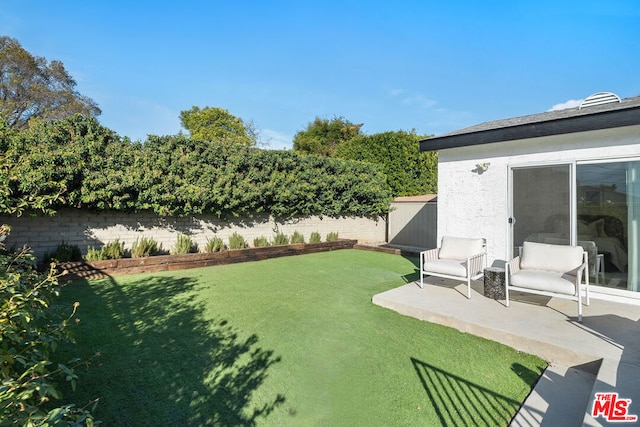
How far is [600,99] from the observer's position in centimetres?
598

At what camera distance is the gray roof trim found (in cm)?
455

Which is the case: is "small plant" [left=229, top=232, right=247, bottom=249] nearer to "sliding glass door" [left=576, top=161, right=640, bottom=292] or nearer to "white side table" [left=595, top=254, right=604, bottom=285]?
"sliding glass door" [left=576, top=161, right=640, bottom=292]

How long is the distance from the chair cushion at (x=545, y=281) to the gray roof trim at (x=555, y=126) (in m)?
2.30

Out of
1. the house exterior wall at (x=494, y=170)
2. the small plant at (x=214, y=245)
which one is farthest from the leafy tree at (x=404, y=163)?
the small plant at (x=214, y=245)

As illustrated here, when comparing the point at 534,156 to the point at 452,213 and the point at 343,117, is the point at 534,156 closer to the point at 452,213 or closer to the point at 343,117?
the point at 452,213

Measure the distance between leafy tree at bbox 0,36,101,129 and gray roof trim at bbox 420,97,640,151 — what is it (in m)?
22.0

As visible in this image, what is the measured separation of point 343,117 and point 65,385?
27.6 meters

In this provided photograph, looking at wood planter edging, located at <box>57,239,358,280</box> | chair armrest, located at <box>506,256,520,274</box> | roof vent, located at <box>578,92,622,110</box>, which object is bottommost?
wood planter edging, located at <box>57,239,358,280</box>

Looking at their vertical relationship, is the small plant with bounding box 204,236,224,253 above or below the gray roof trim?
below

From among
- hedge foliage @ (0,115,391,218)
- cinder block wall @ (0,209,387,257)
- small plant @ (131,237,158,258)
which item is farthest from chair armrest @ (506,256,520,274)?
small plant @ (131,237,158,258)

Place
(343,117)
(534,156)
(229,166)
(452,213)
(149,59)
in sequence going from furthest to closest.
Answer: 1. (343,117)
2. (149,59)
3. (229,166)
4. (452,213)
5. (534,156)

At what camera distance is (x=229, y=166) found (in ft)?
30.7

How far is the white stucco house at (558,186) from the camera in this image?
4734 millimetres

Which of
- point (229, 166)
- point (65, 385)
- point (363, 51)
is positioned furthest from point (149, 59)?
point (65, 385)
